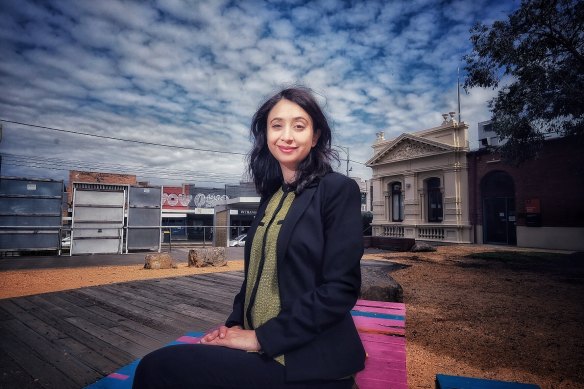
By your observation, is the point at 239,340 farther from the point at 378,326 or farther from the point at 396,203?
the point at 396,203

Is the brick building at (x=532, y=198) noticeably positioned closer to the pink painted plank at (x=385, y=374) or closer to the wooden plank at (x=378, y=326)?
the wooden plank at (x=378, y=326)

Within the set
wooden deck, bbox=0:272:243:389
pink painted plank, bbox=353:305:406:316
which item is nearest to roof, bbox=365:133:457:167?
wooden deck, bbox=0:272:243:389

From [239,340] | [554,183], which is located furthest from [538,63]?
[239,340]

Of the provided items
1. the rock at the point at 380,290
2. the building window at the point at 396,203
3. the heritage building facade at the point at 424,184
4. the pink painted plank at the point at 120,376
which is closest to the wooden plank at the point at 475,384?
the pink painted plank at the point at 120,376

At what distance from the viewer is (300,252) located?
→ 1.30 m

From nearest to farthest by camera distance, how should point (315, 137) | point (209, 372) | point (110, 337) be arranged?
point (209, 372)
point (315, 137)
point (110, 337)

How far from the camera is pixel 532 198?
53.3ft

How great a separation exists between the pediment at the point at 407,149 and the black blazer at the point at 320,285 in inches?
825

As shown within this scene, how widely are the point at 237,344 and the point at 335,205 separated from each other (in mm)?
708

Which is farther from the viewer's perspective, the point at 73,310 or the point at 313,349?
the point at 73,310

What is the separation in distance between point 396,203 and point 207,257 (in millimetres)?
18067

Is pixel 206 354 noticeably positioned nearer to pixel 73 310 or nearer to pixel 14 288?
pixel 73 310

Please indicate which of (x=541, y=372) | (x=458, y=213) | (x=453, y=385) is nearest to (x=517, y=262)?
(x=458, y=213)

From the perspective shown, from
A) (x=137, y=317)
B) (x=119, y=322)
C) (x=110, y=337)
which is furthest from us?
(x=137, y=317)
